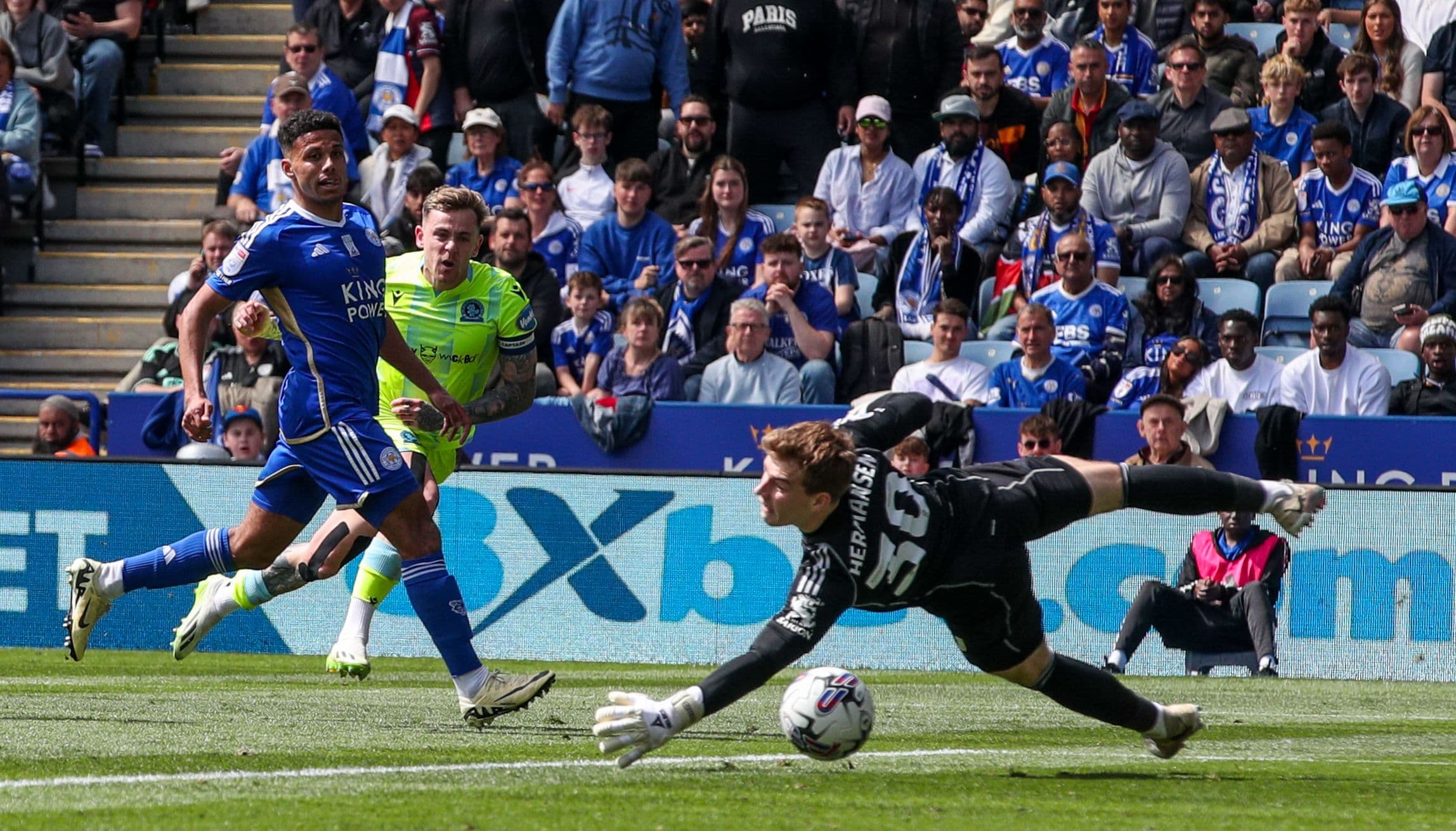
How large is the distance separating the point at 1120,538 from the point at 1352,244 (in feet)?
11.4

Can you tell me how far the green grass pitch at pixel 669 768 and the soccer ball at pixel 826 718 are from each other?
0.12 m

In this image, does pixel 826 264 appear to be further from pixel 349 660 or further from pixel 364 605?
pixel 349 660

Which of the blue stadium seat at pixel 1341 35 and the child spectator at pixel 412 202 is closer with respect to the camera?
the child spectator at pixel 412 202

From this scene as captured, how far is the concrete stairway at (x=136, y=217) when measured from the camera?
55.2ft

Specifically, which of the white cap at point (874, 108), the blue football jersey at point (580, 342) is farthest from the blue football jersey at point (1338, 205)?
the blue football jersey at point (580, 342)

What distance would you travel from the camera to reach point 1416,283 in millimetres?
13234

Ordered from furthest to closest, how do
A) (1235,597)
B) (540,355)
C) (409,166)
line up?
(409,166)
(540,355)
(1235,597)

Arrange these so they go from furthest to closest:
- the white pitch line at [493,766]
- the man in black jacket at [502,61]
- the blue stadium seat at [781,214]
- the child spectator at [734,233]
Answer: the man in black jacket at [502,61] → the blue stadium seat at [781,214] → the child spectator at [734,233] → the white pitch line at [493,766]

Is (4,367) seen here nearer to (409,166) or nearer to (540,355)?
(409,166)

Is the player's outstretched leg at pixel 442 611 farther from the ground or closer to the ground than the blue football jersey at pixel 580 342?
closer to the ground

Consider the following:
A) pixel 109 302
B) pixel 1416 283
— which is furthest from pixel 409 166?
pixel 1416 283

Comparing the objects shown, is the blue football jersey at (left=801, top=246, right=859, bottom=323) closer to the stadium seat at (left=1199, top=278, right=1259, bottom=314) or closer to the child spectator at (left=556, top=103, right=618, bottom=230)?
the child spectator at (left=556, top=103, right=618, bottom=230)

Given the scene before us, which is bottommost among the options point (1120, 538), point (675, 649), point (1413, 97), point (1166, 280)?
point (675, 649)

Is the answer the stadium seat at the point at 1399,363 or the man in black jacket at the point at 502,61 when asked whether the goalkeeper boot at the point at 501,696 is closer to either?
the stadium seat at the point at 1399,363
